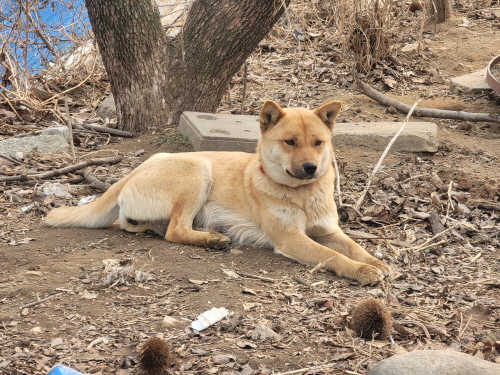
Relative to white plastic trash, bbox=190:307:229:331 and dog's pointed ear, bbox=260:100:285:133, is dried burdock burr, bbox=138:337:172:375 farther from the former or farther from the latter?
dog's pointed ear, bbox=260:100:285:133

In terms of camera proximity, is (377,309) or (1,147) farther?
(1,147)

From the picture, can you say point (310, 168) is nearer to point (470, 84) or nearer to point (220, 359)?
point (220, 359)

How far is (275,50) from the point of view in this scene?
432 inches

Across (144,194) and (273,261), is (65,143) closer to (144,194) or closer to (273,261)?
(144,194)

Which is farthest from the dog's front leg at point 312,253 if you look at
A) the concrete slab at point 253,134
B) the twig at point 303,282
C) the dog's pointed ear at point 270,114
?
the concrete slab at point 253,134

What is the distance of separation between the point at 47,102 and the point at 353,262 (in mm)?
5831

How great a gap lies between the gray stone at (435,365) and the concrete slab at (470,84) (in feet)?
21.6

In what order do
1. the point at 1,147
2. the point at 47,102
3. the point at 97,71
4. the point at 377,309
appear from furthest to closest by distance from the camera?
1. the point at 97,71
2. the point at 47,102
3. the point at 1,147
4. the point at 377,309

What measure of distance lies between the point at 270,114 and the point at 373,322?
2.14 metres

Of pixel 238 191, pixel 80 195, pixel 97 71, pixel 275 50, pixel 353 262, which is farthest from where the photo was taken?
pixel 275 50

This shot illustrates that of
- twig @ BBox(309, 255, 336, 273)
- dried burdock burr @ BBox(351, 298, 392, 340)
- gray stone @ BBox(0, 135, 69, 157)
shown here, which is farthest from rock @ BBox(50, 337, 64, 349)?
gray stone @ BBox(0, 135, 69, 157)

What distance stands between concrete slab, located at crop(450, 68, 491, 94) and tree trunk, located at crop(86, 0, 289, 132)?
10.6 feet

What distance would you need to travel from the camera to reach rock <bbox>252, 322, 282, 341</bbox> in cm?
348

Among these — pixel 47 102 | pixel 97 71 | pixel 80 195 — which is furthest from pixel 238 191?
pixel 97 71
